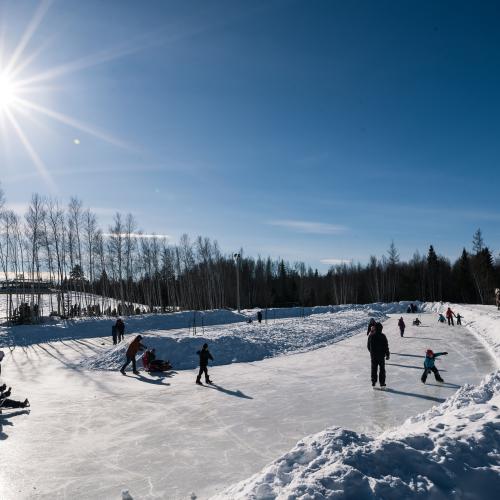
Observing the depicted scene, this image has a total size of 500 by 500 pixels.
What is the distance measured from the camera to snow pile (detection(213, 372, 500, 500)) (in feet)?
12.0

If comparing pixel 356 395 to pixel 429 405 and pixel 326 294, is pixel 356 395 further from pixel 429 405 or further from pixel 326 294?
pixel 326 294

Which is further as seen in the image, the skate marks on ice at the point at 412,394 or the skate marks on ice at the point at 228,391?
the skate marks on ice at the point at 228,391

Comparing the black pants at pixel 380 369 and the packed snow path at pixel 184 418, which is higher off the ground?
the black pants at pixel 380 369

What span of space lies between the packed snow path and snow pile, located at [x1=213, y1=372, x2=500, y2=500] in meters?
1.51

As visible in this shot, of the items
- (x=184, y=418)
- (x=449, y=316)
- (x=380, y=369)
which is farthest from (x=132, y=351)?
(x=449, y=316)

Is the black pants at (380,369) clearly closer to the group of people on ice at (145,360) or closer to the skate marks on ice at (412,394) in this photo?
the skate marks on ice at (412,394)

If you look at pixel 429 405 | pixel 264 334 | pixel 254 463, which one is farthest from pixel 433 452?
pixel 264 334

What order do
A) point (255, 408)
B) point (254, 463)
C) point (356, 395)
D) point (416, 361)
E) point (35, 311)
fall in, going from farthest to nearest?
point (35, 311), point (416, 361), point (356, 395), point (255, 408), point (254, 463)

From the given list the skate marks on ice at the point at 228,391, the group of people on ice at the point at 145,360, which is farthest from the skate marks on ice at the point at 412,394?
the group of people on ice at the point at 145,360

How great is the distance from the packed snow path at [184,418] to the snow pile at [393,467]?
151 centimetres

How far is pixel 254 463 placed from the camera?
608cm

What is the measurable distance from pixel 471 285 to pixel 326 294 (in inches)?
1044

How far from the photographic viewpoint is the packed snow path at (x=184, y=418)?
18.9 feet

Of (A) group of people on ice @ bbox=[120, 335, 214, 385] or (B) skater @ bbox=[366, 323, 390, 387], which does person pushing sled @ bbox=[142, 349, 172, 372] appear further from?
(B) skater @ bbox=[366, 323, 390, 387]
